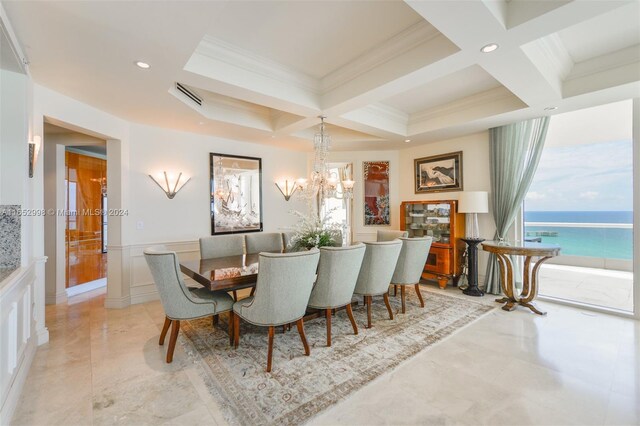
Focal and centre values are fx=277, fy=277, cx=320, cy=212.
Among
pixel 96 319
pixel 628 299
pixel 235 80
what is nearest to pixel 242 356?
pixel 96 319

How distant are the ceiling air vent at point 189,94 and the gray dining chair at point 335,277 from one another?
2.46 meters

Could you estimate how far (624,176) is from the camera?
12.0 feet

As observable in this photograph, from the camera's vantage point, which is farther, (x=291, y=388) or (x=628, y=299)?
(x=628, y=299)

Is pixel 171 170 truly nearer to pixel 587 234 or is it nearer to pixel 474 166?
pixel 474 166

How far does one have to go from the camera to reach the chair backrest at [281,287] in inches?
86.1

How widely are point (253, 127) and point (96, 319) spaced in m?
3.24

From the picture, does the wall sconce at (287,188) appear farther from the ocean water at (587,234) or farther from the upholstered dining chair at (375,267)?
the ocean water at (587,234)

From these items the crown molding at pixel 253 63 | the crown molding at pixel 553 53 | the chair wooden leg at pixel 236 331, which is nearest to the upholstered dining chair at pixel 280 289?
the chair wooden leg at pixel 236 331

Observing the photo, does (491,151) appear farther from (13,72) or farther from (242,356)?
(13,72)

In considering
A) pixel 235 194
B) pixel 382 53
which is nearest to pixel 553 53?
pixel 382 53

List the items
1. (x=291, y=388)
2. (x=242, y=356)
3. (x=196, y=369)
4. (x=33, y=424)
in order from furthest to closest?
(x=242, y=356) → (x=196, y=369) → (x=291, y=388) → (x=33, y=424)

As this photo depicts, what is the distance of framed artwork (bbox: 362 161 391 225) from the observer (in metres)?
5.73

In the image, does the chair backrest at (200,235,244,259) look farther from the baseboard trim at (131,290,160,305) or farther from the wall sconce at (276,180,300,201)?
the wall sconce at (276,180,300,201)

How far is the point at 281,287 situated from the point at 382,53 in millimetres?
2396
